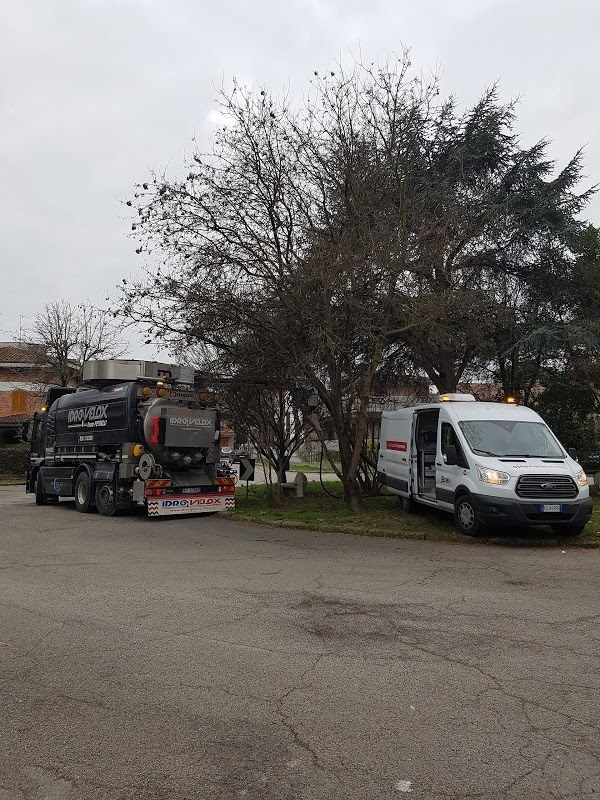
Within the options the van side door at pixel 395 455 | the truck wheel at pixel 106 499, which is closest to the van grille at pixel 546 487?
the van side door at pixel 395 455

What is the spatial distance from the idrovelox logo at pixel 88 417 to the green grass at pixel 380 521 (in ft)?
12.9

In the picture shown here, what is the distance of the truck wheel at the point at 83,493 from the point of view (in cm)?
1755

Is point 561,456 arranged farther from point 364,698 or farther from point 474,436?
point 364,698

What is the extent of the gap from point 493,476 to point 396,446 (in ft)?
14.7

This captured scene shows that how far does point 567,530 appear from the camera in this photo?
11672 mm

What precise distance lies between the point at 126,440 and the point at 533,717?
13.0 m

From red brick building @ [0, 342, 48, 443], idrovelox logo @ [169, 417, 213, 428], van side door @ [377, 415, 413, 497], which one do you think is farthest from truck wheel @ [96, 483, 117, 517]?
red brick building @ [0, 342, 48, 443]

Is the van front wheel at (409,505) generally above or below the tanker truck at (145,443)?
below

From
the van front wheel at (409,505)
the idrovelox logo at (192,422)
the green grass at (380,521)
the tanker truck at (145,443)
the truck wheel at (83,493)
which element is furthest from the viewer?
the truck wheel at (83,493)

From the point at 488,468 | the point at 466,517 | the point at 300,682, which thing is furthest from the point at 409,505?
the point at 300,682

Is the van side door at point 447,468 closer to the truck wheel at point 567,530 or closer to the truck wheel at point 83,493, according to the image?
the truck wheel at point 567,530

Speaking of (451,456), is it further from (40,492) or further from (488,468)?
(40,492)

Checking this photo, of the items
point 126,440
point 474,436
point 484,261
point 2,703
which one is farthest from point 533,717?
point 484,261

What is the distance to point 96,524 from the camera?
15.1 metres
